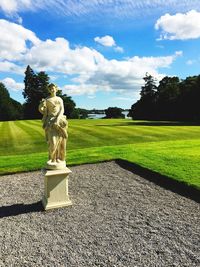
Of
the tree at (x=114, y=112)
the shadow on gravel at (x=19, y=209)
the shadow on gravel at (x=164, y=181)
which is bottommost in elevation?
the shadow on gravel at (x=19, y=209)

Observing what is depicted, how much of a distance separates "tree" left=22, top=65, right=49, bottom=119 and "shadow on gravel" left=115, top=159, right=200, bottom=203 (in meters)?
65.6

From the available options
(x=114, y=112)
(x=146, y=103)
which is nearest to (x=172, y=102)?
(x=146, y=103)

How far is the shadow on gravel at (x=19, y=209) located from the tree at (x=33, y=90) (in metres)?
68.9

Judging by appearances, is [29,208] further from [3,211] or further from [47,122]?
[47,122]

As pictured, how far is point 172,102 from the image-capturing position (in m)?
60.4

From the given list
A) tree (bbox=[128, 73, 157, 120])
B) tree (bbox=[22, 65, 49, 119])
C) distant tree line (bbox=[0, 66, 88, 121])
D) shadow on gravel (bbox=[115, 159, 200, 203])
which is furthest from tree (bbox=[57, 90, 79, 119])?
shadow on gravel (bbox=[115, 159, 200, 203])

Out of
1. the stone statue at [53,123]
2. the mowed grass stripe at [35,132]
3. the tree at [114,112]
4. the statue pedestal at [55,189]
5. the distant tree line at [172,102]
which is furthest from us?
the tree at [114,112]

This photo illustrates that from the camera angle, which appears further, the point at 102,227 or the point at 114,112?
the point at 114,112

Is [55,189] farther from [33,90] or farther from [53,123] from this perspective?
[33,90]

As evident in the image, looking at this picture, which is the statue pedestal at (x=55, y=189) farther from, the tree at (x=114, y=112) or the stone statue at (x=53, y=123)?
the tree at (x=114, y=112)

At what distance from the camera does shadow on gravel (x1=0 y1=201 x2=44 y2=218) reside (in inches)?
326

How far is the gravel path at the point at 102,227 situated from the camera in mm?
5836

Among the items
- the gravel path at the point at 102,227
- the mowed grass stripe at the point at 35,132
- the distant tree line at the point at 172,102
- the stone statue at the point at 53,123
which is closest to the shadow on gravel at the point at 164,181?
the gravel path at the point at 102,227

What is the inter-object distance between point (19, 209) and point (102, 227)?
9.42 ft
